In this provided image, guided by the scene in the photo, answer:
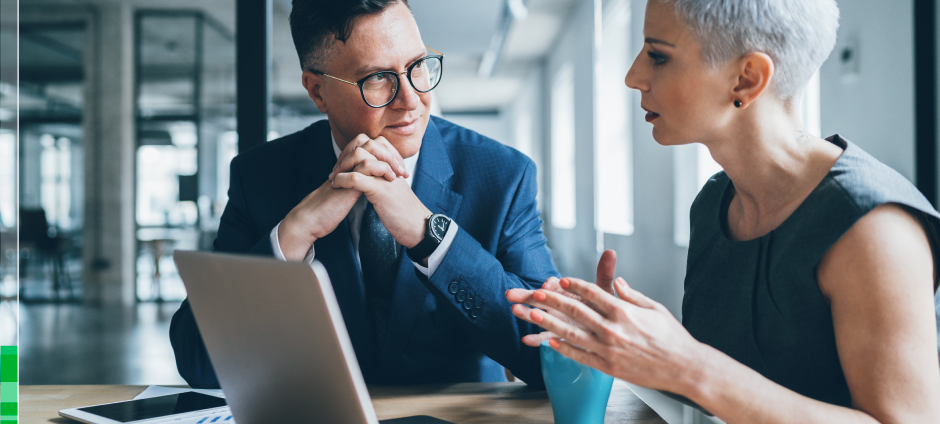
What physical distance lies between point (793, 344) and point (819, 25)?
48 cm

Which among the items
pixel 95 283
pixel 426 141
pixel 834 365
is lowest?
pixel 95 283

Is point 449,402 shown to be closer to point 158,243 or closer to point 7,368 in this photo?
point 7,368

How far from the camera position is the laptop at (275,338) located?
0.59 metres

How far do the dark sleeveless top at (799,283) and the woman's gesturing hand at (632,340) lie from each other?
30 centimetres

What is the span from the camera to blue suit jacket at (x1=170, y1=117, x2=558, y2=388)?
1.24 meters

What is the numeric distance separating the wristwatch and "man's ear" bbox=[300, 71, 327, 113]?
1.58 feet

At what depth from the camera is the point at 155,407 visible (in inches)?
40.7

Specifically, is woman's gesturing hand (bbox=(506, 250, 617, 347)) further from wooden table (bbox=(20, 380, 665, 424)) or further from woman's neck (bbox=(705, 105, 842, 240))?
woman's neck (bbox=(705, 105, 842, 240))

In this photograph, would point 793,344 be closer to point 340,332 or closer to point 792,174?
point 792,174

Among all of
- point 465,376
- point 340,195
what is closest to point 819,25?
point 340,195

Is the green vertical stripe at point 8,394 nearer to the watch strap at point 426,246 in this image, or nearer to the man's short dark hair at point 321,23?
the watch strap at point 426,246

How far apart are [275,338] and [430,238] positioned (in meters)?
0.55

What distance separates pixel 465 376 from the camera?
145 cm

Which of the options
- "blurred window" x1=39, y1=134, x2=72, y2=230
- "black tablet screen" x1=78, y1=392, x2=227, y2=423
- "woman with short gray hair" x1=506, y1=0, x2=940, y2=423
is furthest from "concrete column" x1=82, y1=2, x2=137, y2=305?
"woman with short gray hair" x1=506, y1=0, x2=940, y2=423
